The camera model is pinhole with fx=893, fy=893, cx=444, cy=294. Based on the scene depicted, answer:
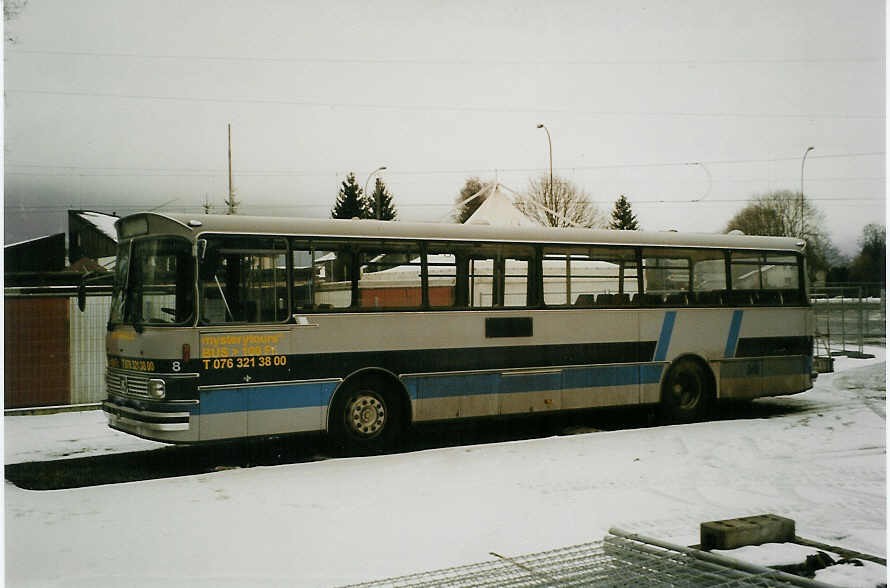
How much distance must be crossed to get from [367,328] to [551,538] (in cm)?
412

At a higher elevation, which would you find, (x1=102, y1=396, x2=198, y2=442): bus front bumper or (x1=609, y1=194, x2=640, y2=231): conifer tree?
(x1=609, y1=194, x2=640, y2=231): conifer tree

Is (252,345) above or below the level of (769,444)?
above

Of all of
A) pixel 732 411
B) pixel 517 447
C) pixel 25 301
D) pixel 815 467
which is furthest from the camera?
pixel 732 411

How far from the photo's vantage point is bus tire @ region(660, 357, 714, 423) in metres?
11.9

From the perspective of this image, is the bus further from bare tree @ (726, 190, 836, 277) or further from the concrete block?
the concrete block

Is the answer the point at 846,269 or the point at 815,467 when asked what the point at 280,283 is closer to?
the point at 815,467

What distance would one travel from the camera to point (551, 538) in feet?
21.2

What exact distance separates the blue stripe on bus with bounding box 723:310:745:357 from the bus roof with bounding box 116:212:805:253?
3.14 feet

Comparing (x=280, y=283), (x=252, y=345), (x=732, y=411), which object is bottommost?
(x=732, y=411)

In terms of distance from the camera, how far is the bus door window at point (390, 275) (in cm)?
1003

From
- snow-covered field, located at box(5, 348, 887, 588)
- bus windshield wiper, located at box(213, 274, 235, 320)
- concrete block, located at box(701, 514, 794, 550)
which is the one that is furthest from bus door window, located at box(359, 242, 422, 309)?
concrete block, located at box(701, 514, 794, 550)

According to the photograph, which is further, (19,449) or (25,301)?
(25,301)

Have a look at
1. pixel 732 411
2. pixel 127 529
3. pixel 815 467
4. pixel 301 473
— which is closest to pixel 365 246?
pixel 301 473

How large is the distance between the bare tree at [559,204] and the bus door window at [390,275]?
469cm
